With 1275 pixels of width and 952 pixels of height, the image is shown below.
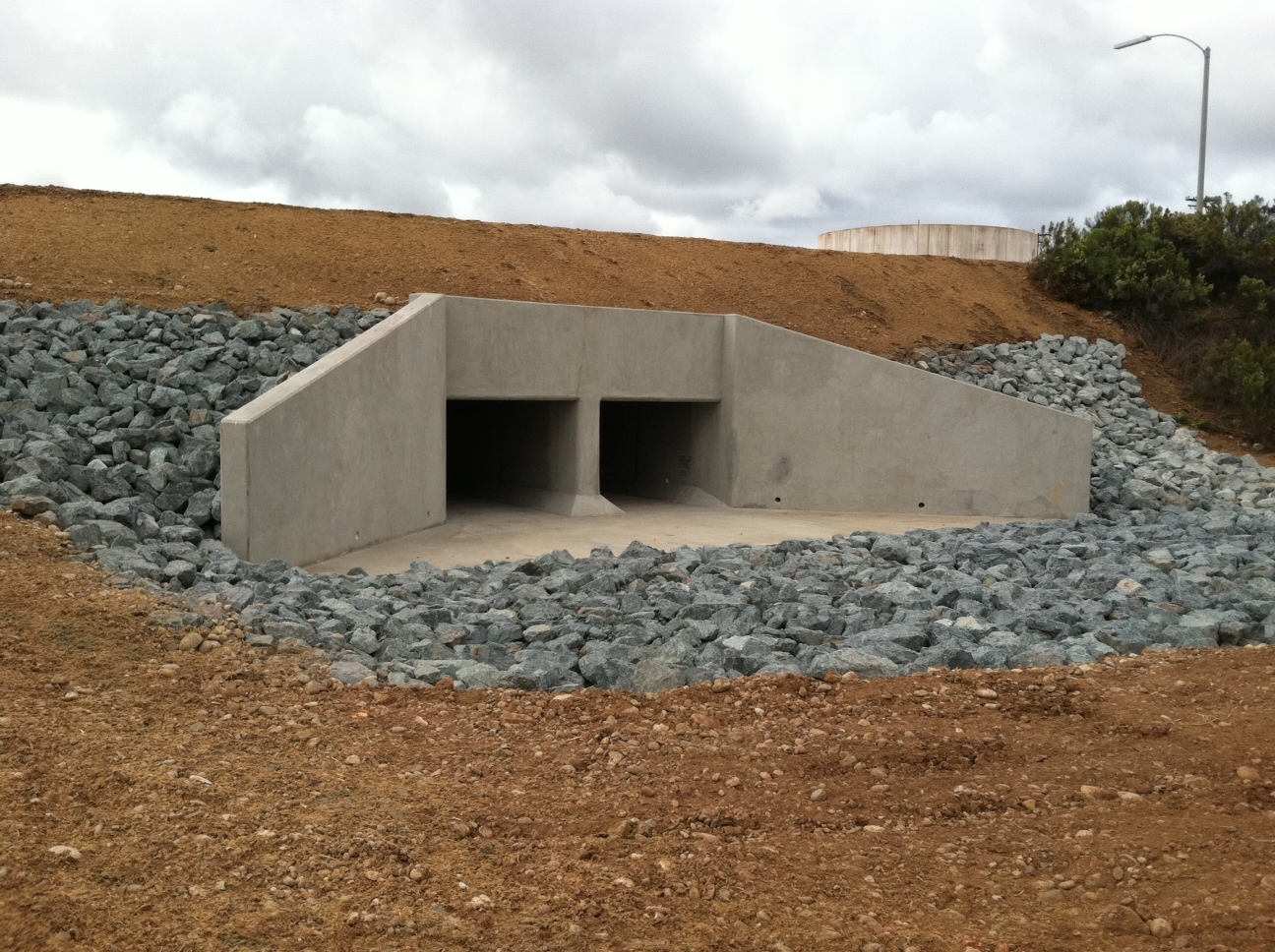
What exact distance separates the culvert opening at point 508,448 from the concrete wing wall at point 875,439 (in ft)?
7.51

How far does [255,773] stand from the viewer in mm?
4602

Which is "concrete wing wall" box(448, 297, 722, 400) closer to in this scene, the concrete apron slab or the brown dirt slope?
the concrete apron slab

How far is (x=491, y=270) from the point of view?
1712 centimetres

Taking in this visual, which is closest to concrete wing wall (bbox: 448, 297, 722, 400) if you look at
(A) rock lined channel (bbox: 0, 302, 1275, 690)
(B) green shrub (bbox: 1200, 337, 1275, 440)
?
(A) rock lined channel (bbox: 0, 302, 1275, 690)

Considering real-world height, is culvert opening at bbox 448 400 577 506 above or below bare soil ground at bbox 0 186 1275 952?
above

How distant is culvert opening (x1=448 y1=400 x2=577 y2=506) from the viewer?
46.2 ft

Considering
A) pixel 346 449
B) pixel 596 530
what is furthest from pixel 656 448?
pixel 346 449

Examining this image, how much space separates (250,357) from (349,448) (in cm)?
239

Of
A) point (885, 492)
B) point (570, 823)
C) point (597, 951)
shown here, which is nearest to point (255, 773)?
point (570, 823)

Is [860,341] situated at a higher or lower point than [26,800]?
higher

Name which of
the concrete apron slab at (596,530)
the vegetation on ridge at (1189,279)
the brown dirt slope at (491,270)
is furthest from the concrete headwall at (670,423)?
the vegetation on ridge at (1189,279)

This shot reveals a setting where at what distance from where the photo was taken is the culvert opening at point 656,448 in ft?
50.4

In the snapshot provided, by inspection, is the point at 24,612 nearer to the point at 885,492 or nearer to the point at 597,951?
the point at 597,951

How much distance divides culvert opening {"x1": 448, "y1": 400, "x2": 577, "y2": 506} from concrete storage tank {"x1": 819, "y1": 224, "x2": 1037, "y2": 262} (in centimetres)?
1307
